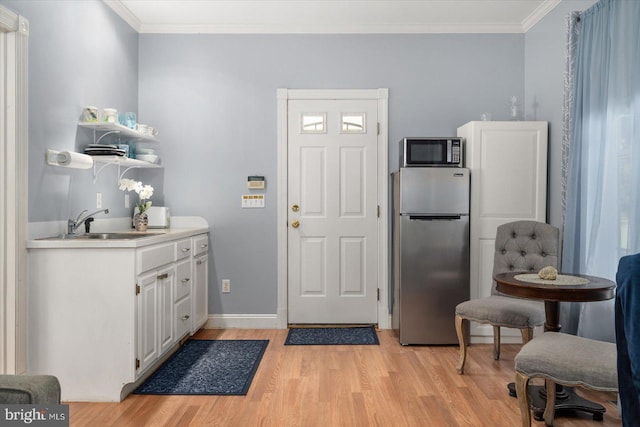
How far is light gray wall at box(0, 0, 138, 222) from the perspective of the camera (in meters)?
2.57

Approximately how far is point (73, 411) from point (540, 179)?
3.57 m

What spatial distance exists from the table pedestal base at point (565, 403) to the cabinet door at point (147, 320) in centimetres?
215

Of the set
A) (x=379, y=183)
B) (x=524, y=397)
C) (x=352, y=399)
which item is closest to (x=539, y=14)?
(x=379, y=183)

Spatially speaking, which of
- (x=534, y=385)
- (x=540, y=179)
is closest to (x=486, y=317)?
(x=534, y=385)

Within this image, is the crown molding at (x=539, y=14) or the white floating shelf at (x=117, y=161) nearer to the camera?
the white floating shelf at (x=117, y=161)

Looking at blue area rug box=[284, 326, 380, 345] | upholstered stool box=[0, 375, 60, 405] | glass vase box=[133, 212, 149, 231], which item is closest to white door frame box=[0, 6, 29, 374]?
glass vase box=[133, 212, 149, 231]

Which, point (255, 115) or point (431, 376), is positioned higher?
point (255, 115)

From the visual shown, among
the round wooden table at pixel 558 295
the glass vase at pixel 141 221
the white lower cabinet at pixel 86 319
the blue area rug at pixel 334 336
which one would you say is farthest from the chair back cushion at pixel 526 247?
the glass vase at pixel 141 221

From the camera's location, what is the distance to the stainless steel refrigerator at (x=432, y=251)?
3545 mm

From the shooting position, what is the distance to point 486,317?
9.30 feet

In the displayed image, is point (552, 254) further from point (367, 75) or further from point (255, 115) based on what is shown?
point (255, 115)

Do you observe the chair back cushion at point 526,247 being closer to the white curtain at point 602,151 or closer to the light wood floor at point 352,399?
the white curtain at point 602,151

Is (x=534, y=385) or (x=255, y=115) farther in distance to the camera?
(x=255, y=115)

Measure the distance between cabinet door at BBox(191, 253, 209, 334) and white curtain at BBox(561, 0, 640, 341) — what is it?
276 centimetres
